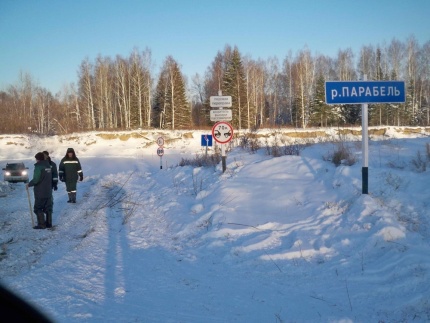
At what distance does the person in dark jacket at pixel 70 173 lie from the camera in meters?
11.7

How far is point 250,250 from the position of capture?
582cm

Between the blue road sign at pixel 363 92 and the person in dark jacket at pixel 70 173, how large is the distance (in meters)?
8.55

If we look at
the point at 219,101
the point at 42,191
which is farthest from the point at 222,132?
the point at 42,191

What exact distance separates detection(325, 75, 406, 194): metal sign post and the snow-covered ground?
1.29 metres

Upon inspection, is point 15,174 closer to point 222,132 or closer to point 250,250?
point 222,132

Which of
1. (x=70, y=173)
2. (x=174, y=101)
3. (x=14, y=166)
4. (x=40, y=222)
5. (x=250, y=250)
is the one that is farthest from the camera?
(x=174, y=101)

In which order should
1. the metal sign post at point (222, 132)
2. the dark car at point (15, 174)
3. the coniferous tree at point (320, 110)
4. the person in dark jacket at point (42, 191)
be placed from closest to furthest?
the person in dark jacket at point (42, 191) → the metal sign post at point (222, 132) → the dark car at point (15, 174) → the coniferous tree at point (320, 110)

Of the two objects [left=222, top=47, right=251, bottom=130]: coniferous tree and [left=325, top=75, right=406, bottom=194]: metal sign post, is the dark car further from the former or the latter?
[left=222, top=47, right=251, bottom=130]: coniferous tree

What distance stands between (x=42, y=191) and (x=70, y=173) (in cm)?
320

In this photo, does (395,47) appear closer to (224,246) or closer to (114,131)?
(114,131)

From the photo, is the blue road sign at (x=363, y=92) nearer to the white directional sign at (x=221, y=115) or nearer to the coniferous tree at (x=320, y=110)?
the white directional sign at (x=221, y=115)

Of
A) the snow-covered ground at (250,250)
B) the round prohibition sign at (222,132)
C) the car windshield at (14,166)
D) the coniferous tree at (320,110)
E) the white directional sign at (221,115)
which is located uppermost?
the coniferous tree at (320,110)

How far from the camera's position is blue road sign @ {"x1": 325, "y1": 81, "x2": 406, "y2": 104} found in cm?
718

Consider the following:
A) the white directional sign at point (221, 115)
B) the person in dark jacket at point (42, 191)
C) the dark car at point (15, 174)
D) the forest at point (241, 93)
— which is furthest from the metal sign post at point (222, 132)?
the forest at point (241, 93)
